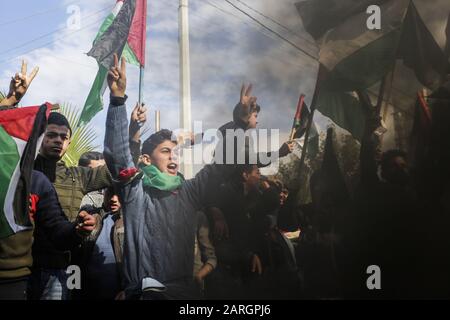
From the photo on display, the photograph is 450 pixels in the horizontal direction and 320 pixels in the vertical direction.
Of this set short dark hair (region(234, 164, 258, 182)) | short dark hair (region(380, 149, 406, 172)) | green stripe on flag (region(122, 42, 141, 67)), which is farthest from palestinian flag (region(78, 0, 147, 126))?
short dark hair (region(380, 149, 406, 172))

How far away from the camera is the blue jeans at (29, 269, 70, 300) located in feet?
10.8

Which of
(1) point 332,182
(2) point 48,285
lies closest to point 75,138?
(2) point 48,285

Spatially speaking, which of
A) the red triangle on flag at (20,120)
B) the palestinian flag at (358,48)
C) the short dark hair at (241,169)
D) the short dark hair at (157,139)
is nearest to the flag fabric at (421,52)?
the palestinian flag at (358,48)

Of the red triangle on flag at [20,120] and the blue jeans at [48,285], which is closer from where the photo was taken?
the blue jeans at [48,285]

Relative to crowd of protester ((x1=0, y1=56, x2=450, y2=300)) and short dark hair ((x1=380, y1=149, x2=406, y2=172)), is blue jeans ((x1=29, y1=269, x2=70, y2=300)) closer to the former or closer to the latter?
crowd of protester ((x1=0, y1=56, x2=450, y2=300))

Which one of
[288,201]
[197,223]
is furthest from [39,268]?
[288,201]

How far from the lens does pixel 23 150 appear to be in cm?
338

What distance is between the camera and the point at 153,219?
10.9 ft

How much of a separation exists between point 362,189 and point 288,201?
0.48m

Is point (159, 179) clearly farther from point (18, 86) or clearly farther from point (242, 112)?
point (18, 86)

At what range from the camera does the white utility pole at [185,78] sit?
3344 millimetres

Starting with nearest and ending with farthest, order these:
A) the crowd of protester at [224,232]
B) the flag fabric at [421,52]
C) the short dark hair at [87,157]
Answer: the crowd of protester at [224,232] → the flag fabric at [421,52] → the short dark hair at [87,157]

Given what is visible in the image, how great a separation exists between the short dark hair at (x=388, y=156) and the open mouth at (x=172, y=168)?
134 centimetres

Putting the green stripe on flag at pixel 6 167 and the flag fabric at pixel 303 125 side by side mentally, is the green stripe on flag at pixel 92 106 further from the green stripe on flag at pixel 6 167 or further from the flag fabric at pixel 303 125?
the flag fabric at pixel 303 125
